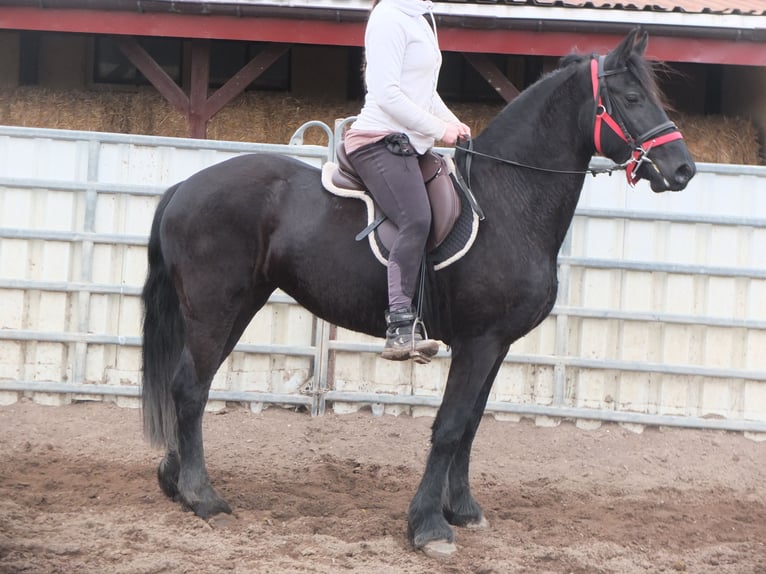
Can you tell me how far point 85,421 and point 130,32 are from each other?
559cm

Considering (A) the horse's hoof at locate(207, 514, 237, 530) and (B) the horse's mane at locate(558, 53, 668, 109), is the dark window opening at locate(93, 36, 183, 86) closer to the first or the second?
(A) the horse's hoof at locate(207, 514, 237, 530)

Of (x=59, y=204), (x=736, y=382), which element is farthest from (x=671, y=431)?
(x=59, y=204)

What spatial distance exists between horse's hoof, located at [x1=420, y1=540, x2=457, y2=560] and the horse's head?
211cm

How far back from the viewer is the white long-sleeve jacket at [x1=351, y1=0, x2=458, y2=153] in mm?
4598

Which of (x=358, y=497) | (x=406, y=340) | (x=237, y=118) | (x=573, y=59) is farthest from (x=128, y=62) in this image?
(x=406, y=340)

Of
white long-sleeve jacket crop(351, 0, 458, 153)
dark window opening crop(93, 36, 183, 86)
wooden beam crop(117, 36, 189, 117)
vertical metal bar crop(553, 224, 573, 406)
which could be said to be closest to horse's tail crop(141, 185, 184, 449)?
white long-sleeve jacket crop(351, 0, 458, 153)

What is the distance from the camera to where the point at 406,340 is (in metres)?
4.71

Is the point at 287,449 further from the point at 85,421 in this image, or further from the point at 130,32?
the point at 130,32

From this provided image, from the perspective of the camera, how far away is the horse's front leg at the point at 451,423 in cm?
479

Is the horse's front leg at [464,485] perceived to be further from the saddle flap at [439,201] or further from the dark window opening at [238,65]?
the dark window opening at [238,65]

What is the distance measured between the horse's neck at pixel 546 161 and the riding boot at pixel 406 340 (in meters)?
0.75

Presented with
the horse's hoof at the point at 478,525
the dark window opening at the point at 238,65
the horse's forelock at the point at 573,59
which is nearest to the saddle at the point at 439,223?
the horse's forelock at the point at 573,59

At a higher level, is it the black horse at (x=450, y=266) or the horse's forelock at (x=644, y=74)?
the horse's forelock at (x=644, y=74)

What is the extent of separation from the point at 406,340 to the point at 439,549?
1.07 m
